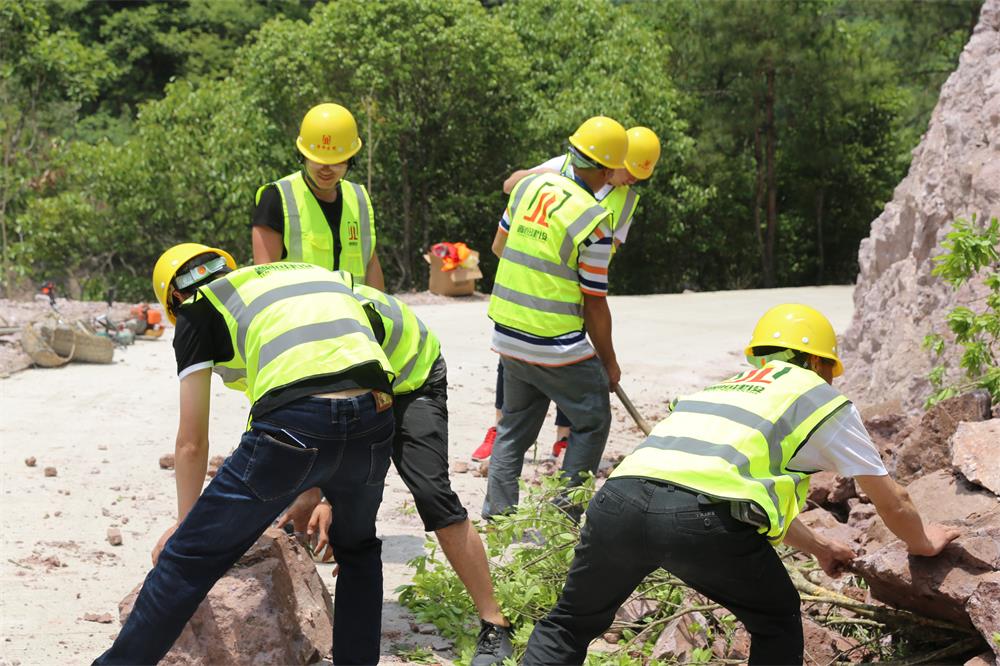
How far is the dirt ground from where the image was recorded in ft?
14.9

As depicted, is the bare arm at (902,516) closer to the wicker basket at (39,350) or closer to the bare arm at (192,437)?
the bare arm at (192,437)

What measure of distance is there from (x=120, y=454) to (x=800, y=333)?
4.57 m

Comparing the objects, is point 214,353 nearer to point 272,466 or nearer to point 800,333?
point 272,466

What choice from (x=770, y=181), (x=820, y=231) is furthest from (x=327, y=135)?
(x=820, y=231)

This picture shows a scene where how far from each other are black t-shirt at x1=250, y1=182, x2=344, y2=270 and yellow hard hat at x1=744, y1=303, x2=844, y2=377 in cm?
214

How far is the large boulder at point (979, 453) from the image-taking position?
425 centimetres

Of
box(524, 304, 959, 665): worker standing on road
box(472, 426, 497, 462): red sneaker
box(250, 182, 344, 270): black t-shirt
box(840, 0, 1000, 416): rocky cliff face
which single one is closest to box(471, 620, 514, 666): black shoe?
box(524, 304, 959, 665): worker standing on road

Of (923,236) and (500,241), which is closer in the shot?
(500,241)

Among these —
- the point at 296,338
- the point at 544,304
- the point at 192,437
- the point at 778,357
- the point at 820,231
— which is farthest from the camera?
Result: the point at 820,231

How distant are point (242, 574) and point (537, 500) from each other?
1.29 metres

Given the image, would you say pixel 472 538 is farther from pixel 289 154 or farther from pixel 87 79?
pixel 289 154

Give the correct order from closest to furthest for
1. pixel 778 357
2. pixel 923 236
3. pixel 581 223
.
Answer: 1. pixel 778 357
2. pixel 581 223
3. pixel 923 236

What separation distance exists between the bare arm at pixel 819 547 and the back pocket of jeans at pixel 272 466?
58.7 inches

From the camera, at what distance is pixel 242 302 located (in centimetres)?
353
